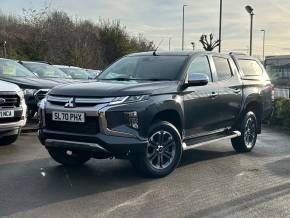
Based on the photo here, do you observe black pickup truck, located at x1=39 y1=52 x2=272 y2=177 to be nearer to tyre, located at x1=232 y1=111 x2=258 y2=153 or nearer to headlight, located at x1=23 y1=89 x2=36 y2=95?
tyre, located at x1=232 y1=111 x2=258 y2=153

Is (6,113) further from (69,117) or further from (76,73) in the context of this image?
(76,73)

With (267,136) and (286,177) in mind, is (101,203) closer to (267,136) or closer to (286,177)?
(286,177)

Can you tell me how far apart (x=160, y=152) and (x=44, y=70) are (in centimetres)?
801

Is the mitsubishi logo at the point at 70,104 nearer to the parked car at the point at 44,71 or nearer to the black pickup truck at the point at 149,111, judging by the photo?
the black pickup truck at the point at 149,111

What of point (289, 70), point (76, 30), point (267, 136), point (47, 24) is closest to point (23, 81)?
point (267, 136)

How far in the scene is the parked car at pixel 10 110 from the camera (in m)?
8.59

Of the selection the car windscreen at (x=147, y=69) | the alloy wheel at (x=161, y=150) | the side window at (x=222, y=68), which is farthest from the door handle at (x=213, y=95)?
the alloy wheel at (x=161, y=150)

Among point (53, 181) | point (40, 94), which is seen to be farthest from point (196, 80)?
point (40, 94)

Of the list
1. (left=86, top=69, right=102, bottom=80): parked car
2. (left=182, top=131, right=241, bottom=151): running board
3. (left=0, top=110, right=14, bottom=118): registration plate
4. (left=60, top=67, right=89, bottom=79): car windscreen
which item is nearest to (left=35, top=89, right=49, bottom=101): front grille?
(left=86, top=69, right=102, bottom=80): parked car

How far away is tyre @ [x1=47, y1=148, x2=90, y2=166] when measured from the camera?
7.42 meters

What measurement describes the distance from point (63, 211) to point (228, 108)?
4076 millimetres

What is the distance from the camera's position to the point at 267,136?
38.4ft

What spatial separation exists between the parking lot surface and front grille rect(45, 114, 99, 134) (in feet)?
2.20

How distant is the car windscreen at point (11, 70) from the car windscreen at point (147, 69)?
14.3 ft
